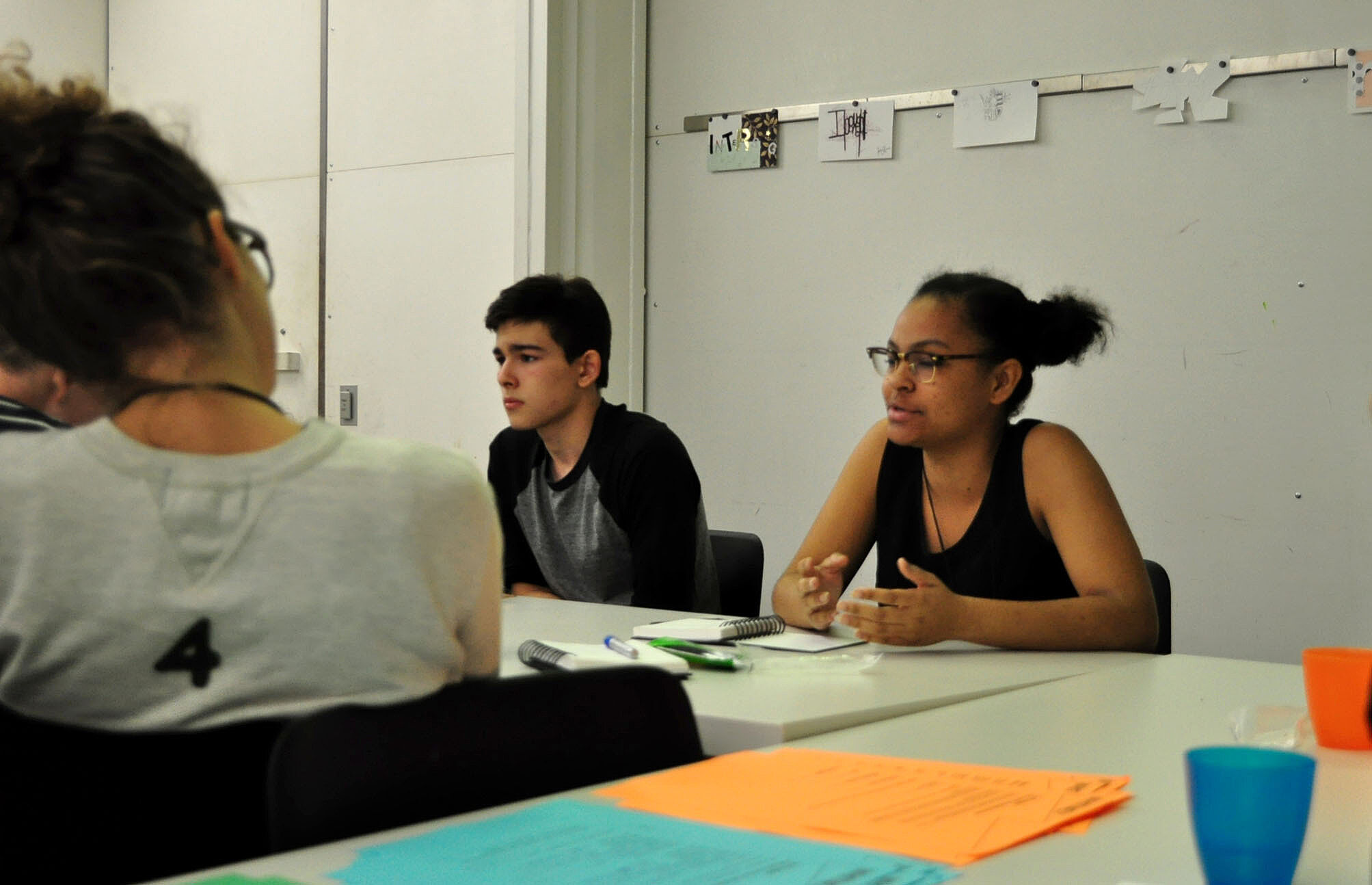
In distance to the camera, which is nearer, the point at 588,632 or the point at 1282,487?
the point at 588,632

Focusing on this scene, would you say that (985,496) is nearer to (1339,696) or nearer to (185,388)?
(1339,696)

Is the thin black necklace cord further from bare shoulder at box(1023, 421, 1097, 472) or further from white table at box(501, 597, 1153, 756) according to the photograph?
bare shoulder at box(1023, 421, 1097, 472)

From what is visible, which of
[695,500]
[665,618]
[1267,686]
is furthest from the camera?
[695,500]

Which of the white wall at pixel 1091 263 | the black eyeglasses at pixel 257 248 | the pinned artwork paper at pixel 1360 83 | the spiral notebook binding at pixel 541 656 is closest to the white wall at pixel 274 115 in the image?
the white wall at pixel 1091 263

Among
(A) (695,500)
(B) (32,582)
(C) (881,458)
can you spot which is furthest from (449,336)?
(B) (32,582)

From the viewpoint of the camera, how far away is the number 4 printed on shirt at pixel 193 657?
826 millimetres

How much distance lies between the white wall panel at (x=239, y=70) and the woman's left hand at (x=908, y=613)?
115 inches

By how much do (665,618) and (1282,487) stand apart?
61.0 inches

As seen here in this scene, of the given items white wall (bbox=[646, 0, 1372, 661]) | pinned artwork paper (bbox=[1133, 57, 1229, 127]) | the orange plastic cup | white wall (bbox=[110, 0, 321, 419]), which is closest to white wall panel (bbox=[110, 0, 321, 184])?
white wall (bbox=[110, 0, 321, 419])

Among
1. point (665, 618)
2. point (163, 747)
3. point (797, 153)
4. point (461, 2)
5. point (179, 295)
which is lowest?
point (665, 618)

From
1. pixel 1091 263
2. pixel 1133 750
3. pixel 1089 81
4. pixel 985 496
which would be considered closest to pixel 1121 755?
pixel 1133 750

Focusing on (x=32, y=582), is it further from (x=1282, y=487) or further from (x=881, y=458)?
(x=1282, y=487)

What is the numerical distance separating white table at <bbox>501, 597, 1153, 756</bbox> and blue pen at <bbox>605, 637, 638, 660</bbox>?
0.25 ft

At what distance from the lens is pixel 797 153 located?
3.38m
